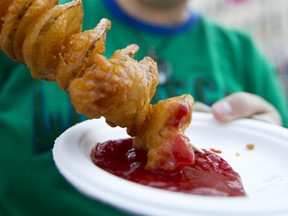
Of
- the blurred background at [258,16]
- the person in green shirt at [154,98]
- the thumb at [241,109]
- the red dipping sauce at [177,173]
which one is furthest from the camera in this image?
the blurred background at [258,16]

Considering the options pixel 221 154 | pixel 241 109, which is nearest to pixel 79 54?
pixel 221 154

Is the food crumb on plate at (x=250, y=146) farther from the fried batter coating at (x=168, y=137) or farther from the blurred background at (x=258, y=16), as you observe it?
the blurred background at (x=258, y=16)

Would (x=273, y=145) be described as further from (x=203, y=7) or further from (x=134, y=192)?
(x=203, y=7)

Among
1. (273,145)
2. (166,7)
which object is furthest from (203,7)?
(273,145)

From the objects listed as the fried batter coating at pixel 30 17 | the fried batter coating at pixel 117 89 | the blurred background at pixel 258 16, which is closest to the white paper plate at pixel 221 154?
the fried batter coating at pixel 117 89

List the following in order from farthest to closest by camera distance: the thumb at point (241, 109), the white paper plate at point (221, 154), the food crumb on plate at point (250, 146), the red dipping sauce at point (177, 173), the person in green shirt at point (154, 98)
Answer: the person in green shirt at point (154, 98)
the thumb at point (241, 109)
the food crumb on plate at point (250, 146)
the red dipping sauce at point (177, 173)
the white paper plate at point (221, 154)

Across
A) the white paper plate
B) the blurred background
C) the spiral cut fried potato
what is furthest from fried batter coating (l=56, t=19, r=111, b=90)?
the blurred background
